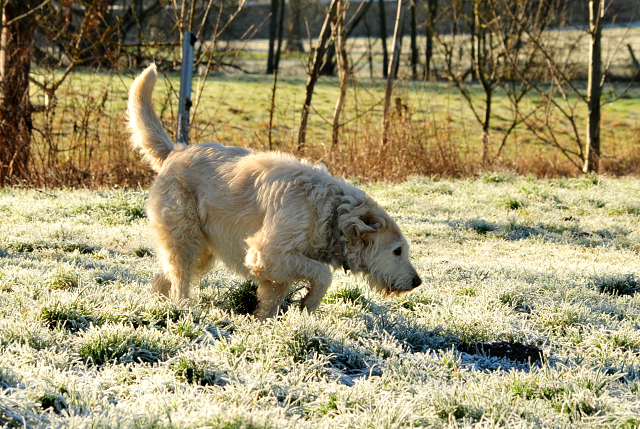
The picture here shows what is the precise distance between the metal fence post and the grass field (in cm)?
226

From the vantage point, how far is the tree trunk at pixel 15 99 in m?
10.6

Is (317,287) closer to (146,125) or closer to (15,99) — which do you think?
(146,125)

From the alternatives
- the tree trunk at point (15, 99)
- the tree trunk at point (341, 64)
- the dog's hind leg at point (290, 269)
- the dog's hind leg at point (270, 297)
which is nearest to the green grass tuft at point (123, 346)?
the dog's hind leg at point (290, 269)

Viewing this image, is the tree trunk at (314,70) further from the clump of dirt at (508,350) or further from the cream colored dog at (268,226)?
the clump of dirt at (508,350)

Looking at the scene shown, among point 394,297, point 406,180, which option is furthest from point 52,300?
point 406,180

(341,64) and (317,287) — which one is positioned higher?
(341,64)

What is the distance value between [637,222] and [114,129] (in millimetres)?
8556

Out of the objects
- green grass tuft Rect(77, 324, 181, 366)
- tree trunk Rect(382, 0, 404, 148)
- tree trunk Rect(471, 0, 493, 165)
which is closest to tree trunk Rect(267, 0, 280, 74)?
tree trunk Rect(471, 0, 493, 165)

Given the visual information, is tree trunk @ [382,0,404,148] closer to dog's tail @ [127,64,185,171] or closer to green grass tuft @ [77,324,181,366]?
dog's tail @ [127,64,185,171]

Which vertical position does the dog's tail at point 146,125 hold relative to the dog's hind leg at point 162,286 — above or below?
above

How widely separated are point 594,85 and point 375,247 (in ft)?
36.0

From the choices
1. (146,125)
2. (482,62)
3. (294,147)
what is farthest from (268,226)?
(482,62)

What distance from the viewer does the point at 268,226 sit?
469 centimetres

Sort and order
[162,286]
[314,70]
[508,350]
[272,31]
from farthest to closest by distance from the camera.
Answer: [272,31], [314,70], [162,286], [508,350]
